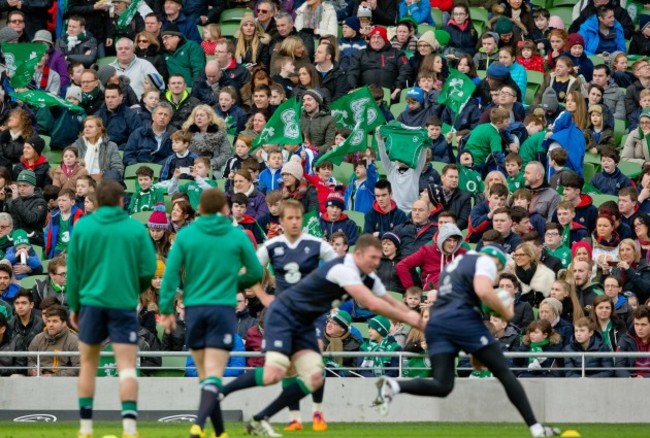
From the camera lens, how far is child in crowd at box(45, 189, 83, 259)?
2130 centimetres

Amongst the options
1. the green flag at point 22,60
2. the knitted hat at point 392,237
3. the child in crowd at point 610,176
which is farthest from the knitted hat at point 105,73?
the child in crowd at point 610,176

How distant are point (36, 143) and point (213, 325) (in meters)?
10.2

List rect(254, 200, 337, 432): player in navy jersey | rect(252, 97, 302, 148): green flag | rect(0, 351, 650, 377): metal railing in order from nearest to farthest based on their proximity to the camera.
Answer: rect(254, 200, 337, 432): player in navy jersey, rect(0, 351, 650, 377): metal railing, rect(252, 97, 302, 148): green flag

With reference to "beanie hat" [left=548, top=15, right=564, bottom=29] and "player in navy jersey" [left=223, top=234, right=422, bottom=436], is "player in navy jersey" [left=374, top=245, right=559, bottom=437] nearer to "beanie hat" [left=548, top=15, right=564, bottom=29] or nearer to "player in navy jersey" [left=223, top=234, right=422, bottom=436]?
"player in navy jersey" [left=223, top=234, right=422, bottom=436]

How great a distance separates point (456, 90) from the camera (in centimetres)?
2345

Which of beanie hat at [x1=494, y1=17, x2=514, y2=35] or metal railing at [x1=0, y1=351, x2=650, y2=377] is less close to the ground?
beanie hat at [x1=494, y1=17, x2=514, y2=35]

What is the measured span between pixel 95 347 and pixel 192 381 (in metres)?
4.72

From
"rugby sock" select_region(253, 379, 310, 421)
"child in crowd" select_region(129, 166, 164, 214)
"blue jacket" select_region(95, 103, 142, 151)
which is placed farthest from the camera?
"blue jacket" select_region(95, 103, 142, 151)

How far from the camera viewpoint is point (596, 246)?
19.9 meters

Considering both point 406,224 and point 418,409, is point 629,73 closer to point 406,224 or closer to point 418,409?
point 406,224

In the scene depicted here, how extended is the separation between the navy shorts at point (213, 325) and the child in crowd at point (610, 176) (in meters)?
9.78

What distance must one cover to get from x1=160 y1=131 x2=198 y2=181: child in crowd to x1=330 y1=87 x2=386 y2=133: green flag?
211 cm

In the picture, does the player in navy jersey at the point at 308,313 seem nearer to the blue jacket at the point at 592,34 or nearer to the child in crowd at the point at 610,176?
the child in crowd at the point at 610,176

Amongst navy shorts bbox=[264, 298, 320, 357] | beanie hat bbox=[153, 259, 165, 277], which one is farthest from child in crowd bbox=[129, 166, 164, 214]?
navy shorts bbox=[264, 298, 320, 357]
